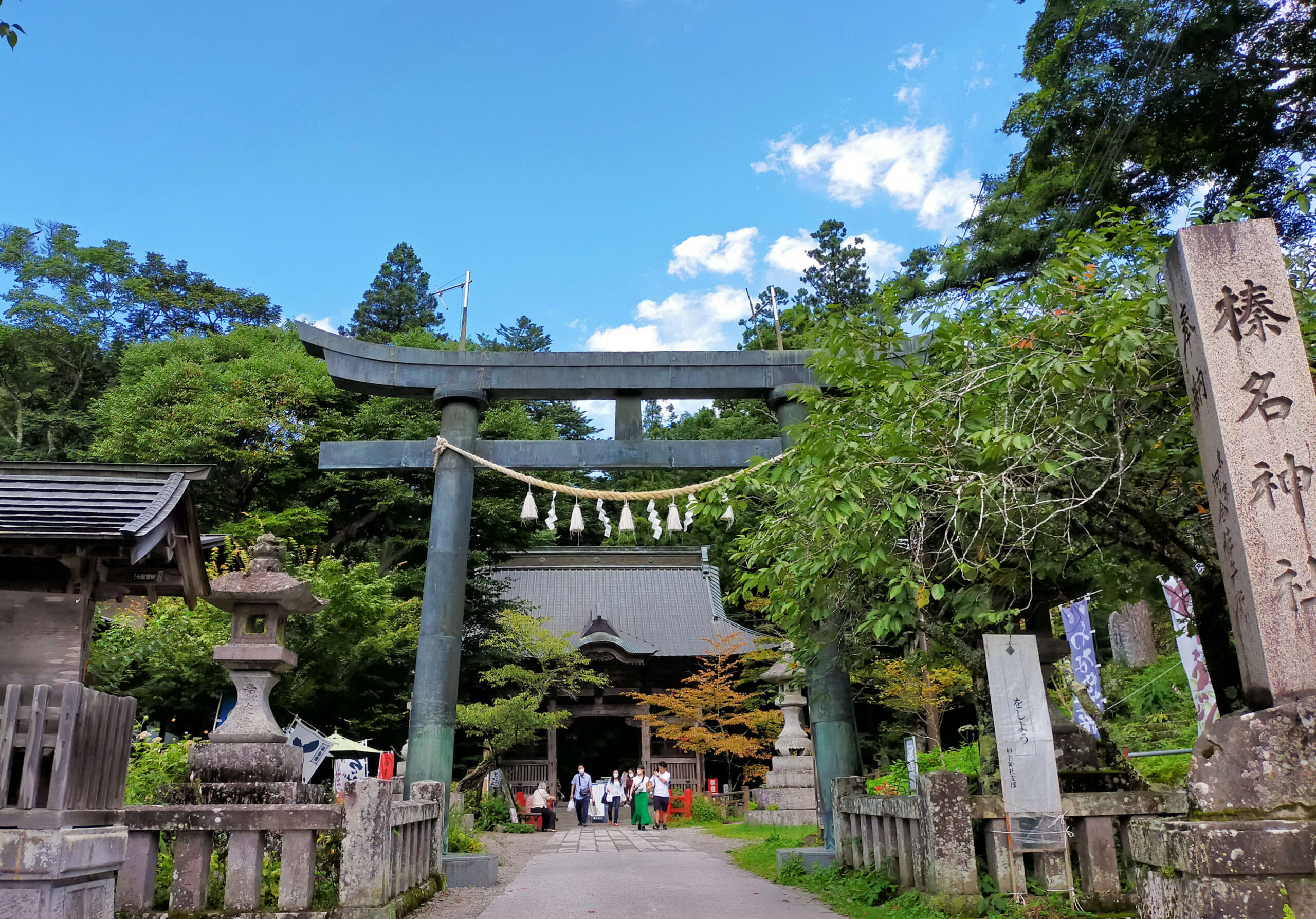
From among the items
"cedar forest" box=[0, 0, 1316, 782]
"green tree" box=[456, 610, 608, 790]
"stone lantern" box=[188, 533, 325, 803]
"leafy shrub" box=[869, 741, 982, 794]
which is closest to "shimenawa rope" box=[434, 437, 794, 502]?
"cedar forest" box=[0, 0, 1316, 782]

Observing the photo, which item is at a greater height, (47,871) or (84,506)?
(84,506)

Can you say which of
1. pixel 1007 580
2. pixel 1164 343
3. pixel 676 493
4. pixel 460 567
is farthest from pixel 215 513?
pixel 1164 343

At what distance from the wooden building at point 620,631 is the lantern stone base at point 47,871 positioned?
17.0 meters

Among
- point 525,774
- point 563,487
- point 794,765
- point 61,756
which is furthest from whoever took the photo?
point 525,774

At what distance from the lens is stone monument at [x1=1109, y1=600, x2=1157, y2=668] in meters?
18.5

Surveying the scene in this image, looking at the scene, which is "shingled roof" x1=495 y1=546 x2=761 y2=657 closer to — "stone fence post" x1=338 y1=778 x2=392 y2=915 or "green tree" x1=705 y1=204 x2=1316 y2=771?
"stone fence post" x1=338 y1=778 x2=392 y2=915

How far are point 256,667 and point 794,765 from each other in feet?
42.5

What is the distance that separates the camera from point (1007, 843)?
20.0ft

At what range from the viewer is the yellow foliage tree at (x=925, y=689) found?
16656 mm

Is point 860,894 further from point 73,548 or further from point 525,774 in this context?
point 525,774

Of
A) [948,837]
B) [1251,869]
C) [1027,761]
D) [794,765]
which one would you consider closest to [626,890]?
[948,837]

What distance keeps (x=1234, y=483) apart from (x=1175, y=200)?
31.4 feet

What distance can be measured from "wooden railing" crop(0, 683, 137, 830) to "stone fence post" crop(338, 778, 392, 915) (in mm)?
1476

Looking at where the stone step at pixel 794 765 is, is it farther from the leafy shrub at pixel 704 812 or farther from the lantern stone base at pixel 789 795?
the leafy shrub at pixel 704 812
